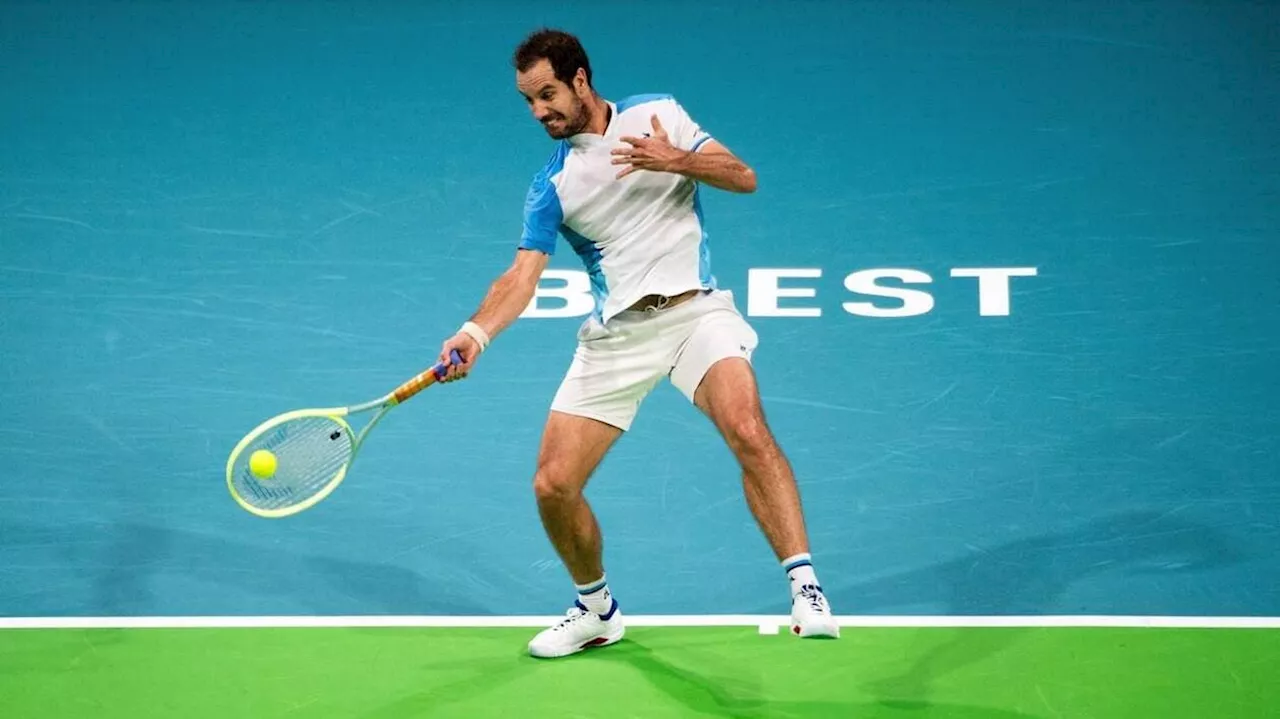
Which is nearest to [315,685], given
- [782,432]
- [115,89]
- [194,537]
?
[194,537]

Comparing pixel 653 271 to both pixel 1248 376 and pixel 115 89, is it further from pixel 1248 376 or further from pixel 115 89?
pixel 115 89

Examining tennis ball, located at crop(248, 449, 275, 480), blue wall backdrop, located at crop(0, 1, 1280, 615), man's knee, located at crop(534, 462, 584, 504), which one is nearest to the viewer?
tennis ball, located at crop(248, 449, 275, 480)

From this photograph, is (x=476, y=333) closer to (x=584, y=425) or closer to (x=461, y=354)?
(x=461, y=354)

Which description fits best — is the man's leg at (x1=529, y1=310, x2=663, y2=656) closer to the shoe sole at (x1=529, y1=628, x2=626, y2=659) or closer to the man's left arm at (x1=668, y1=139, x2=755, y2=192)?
the shoe sole at (x1=529, y1=628, x2=626, y2=659)

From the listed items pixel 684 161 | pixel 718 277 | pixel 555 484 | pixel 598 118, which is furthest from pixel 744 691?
pixel 718 277

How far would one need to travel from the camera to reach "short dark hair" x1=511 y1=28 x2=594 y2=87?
20.3ft

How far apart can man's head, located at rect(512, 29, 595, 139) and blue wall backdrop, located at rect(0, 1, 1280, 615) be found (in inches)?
82.5

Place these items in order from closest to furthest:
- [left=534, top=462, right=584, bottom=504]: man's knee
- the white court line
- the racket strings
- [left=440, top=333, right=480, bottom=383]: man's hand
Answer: [left=440, top=333, right=480, bottom=383]: man's hand → the racket strings → [left=534, top=462, right=584, bottom=504]: man's knee → the white court line

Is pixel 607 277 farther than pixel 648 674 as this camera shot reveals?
Yes

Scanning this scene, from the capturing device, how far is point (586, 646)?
22.0 feet

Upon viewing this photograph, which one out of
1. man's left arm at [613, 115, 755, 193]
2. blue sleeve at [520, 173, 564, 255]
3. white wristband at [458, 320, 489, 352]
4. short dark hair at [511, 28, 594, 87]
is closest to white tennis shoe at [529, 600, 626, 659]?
white wristband at [458, 320, 489, 352]

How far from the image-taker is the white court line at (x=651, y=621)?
6762mm

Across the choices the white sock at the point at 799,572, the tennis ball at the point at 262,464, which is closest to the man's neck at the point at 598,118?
the tennis ball at the point at 262,464

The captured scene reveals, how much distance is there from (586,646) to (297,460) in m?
1.38
